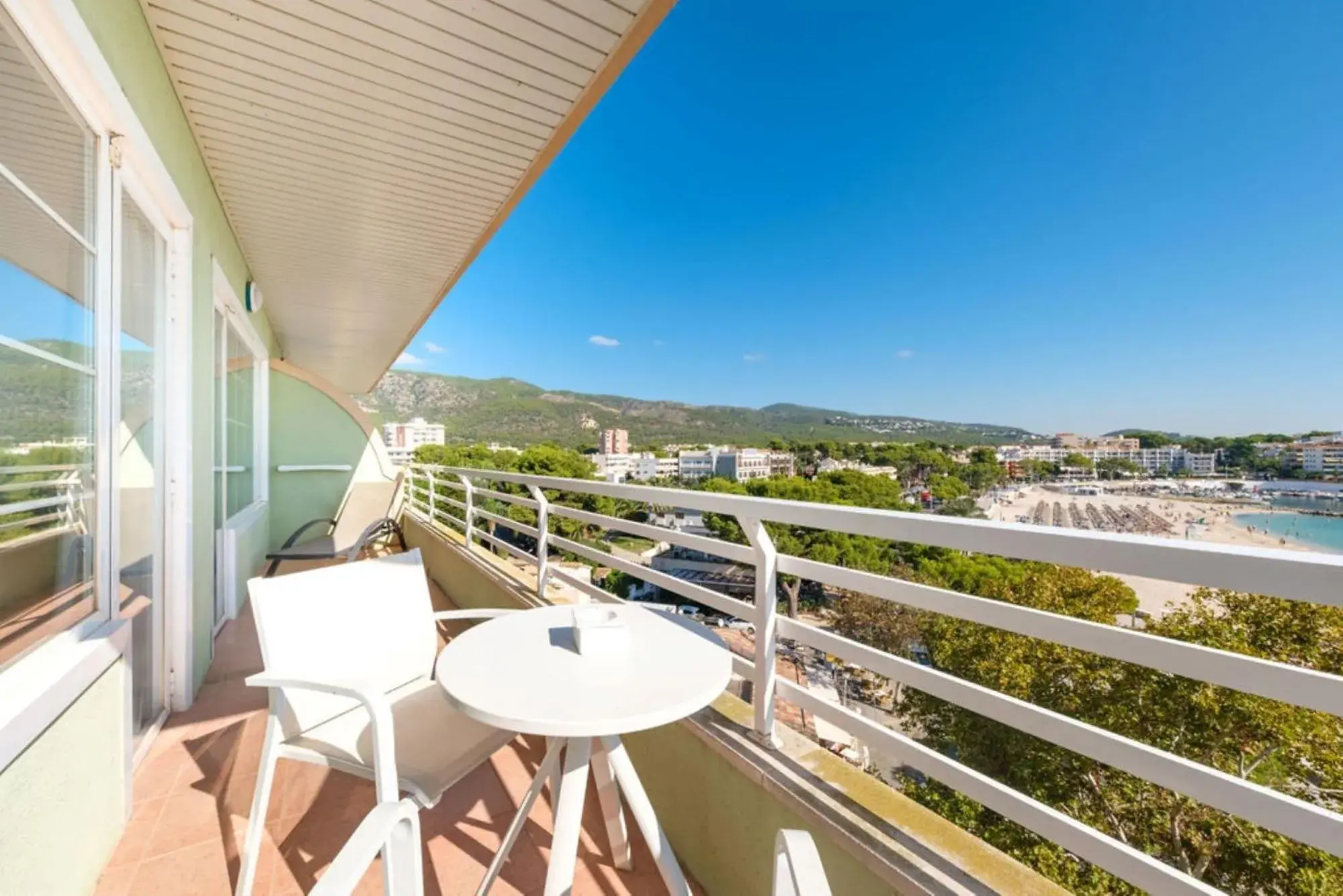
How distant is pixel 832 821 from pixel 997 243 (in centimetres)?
7612

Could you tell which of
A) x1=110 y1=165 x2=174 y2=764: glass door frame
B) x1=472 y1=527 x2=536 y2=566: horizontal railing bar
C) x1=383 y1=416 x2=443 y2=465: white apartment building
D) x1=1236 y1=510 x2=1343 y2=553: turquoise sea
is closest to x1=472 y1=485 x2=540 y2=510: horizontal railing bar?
x1=472 y1=527 x2=536 y2=566: horizontal railing bar

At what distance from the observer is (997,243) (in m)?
64.2

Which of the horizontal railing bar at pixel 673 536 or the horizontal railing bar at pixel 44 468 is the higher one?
the horizontal railing bar at pixel 44 468

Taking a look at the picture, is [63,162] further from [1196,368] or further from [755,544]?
[1196,368]

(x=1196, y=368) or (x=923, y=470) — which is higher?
(x=1196, y=368)

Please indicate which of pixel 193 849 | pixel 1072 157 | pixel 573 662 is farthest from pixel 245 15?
pixel 1072 157

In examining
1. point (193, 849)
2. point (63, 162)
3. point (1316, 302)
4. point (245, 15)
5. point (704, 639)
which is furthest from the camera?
point (1316, 302)

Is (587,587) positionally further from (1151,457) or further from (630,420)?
(630,420)

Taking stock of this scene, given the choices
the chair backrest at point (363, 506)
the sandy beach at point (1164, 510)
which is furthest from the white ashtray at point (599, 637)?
the sandy beach at point (1164, 510)

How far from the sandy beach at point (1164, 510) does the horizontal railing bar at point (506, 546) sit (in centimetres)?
3381

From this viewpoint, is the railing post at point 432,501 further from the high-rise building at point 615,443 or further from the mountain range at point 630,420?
the high-rise building at point 615,443

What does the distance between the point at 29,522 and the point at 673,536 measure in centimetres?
177

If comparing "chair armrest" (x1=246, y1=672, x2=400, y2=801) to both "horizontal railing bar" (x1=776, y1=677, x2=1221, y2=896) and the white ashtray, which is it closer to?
the white ashtray

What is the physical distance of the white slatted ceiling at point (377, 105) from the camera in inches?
80.7
